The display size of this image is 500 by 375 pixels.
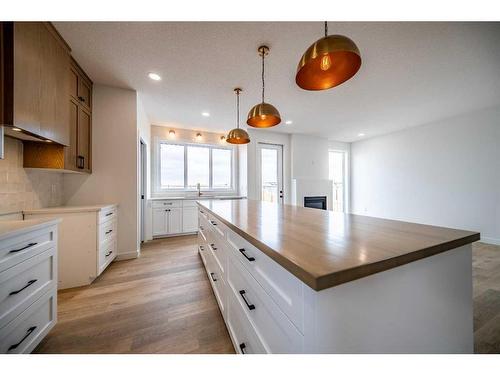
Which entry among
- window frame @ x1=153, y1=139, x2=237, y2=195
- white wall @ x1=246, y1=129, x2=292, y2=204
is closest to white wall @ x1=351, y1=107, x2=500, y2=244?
white wall @ x1=246, y1=129, x2=292, y2=204

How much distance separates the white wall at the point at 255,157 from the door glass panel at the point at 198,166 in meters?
1.20

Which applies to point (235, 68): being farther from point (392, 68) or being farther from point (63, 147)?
point (63, 147)

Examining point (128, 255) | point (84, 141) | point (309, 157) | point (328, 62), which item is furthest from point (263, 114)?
point (309, 157)

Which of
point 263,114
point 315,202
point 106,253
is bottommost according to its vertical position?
point 106,253

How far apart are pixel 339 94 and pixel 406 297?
316 cm

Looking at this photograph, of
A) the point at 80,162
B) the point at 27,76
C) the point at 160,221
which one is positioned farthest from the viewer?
the point at 160,221

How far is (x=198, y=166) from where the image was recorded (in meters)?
5.04

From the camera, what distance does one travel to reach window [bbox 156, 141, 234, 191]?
15.3ft

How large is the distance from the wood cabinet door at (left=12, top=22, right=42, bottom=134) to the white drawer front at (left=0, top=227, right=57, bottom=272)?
0.84 m

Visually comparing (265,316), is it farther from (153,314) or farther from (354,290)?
(153,314)

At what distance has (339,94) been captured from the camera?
3.01 m

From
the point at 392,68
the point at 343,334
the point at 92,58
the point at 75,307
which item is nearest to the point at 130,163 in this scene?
the point at 92,58

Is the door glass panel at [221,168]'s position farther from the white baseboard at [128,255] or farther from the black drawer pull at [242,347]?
the black drawer pull at [242,347]

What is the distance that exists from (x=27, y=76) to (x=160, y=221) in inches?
120
